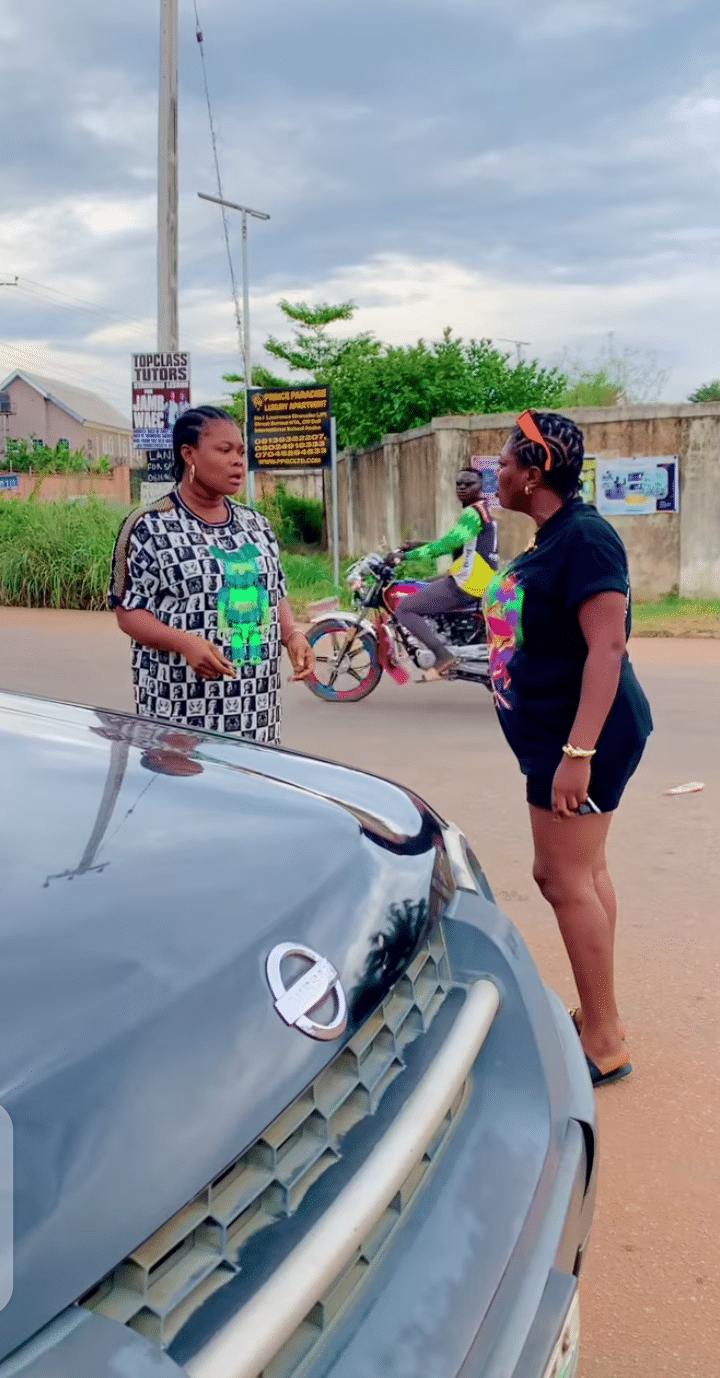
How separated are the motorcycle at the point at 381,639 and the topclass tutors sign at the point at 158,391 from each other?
5.31 m

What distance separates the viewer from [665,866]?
4992mm

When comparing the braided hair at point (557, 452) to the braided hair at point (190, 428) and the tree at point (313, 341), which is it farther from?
the tree at point (313, 341)

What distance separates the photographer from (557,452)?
2.93 metres

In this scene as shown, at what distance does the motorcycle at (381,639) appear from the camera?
871cm

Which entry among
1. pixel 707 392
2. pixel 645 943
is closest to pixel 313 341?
pixel 707 392

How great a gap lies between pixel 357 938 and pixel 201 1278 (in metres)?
0.51

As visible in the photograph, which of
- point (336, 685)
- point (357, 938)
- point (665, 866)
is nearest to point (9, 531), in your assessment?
point (336, 685)

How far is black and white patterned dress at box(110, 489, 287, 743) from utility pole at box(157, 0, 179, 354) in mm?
11659

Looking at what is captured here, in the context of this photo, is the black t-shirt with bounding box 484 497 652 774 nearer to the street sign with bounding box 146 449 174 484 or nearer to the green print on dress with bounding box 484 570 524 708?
the green print on dress with bounding box 484 570 524 708

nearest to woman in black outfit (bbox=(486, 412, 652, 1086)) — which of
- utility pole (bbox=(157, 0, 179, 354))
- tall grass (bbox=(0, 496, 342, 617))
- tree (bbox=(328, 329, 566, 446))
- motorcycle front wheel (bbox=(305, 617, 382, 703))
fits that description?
motorcycle front wheel (bbox=(305, 617, 382, 703))

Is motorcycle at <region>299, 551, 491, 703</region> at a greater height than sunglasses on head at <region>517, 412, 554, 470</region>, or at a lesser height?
lesser

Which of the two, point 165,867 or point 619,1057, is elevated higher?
point 165,867

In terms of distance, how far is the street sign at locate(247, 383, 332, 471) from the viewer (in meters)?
18.3

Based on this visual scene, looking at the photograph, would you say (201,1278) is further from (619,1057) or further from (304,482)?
(304,482)
